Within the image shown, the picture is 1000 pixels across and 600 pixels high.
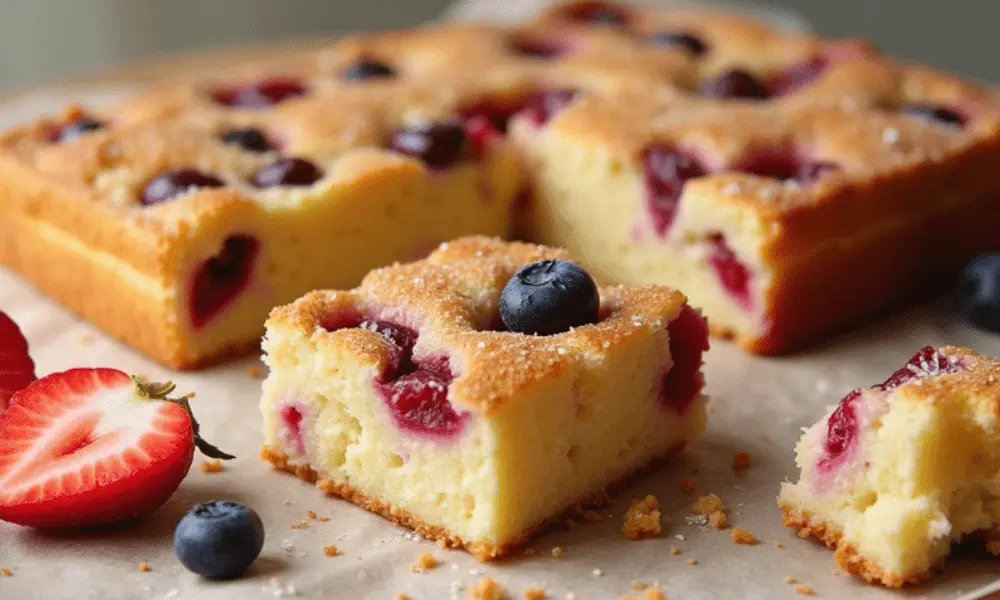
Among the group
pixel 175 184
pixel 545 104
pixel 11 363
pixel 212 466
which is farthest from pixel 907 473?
pixel 545 104

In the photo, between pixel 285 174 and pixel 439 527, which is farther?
pixel 285 174

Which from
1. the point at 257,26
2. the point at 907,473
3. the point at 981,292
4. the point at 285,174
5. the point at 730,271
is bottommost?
the point at 257,26

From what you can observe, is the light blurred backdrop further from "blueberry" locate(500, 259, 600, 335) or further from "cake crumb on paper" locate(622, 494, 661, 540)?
"cake crumb on paper" locate(622, 494, 661, 540)

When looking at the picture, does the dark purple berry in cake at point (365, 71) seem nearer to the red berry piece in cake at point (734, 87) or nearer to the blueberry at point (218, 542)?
the red berry piece in cake at point (734, 87)

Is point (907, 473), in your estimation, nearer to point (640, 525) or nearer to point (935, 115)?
point (640, 525)

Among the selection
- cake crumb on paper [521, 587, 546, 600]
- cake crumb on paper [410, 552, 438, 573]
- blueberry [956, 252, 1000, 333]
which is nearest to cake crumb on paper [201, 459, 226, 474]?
cake crumb on paper [410, 552, 438, 573]

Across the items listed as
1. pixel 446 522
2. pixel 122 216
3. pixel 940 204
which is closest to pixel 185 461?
pixel 446 522

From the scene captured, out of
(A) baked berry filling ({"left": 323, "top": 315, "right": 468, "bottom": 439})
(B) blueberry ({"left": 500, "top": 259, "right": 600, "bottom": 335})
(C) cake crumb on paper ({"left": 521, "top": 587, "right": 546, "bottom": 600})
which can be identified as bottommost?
(C) cake crumb on paper ({"left": 521, "top": 587, "right": 546, "bottom": 600})
